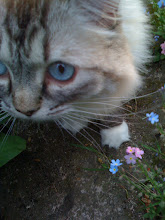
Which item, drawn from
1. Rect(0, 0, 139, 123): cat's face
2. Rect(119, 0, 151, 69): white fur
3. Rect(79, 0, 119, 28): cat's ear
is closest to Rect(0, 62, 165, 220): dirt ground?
Rect(119, 0, 151, 69): white fur

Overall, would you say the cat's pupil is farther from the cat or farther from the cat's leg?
the cat's leg

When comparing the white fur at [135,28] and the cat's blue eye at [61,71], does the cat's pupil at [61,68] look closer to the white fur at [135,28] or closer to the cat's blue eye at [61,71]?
the cat's blue eye at [61,71]

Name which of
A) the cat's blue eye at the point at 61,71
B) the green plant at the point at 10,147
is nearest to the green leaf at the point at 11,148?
the green plant at the point at 10,147

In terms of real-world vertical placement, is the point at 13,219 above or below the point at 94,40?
below

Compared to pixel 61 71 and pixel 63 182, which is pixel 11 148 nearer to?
pixel 63 182

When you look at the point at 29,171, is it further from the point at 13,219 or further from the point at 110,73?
the point at 110,73

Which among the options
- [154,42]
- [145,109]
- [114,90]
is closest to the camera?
[114,90]

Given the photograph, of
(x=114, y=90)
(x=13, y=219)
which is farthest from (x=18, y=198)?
(x=114, y=90)
